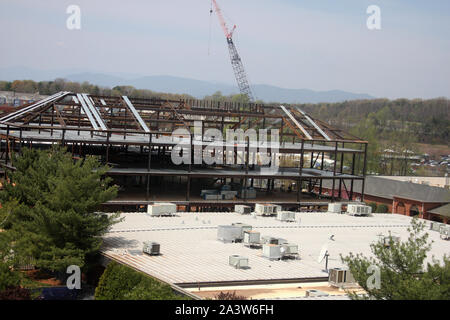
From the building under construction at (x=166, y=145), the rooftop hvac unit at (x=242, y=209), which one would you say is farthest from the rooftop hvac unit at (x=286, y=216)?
the building under construction at (x=166, y=145)

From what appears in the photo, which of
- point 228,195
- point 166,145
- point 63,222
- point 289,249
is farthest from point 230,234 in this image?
point 166,145

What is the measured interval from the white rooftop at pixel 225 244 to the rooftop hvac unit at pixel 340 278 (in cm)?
98

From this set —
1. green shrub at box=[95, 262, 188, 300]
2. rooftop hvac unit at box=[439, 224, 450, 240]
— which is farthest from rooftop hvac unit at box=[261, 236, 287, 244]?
rooftop hvac unit at box=[439, 224, 450, 240]

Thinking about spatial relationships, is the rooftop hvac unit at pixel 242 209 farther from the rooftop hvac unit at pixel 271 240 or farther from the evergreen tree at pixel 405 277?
the evergreen tree at pixel 405 277

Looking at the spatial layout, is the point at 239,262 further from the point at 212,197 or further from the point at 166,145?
the point at 166,145

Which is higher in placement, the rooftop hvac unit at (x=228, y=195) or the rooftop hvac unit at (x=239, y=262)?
the rooftop hvac unit at (x=239, y=262)

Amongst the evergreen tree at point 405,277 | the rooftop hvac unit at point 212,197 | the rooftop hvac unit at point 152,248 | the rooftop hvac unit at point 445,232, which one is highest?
the evergreen tree at point 405,277

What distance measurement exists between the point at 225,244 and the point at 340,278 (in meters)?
6.70

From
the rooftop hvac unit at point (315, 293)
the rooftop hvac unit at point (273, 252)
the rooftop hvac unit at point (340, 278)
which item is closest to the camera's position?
the rooftop hvac unit at point (315, 293)

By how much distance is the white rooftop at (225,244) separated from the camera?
66.9 feet
